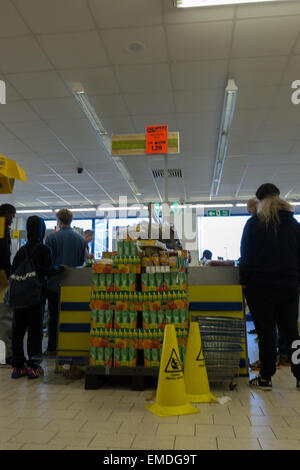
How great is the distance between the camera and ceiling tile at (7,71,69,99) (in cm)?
508

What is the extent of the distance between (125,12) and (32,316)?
339 cm

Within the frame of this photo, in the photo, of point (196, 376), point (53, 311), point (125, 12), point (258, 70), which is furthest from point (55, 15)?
point (196, 376)

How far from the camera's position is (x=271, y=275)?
2.73 m

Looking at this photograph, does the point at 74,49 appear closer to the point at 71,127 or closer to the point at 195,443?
the point at 71,127

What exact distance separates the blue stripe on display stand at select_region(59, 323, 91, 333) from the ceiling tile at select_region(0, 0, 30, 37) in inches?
134

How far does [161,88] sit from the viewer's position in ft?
17.7

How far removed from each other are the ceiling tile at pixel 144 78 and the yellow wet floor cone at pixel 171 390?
3979mm

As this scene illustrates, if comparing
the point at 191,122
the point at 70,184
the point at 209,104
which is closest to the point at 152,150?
the point at 209,104

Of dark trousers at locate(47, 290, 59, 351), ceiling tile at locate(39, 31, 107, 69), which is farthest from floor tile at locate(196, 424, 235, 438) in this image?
ceiling tile at locate(39, 31, 107, 69)

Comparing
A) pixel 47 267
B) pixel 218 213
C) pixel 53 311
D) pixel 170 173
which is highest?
pixel 170 173

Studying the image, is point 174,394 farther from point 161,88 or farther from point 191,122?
point 191,122

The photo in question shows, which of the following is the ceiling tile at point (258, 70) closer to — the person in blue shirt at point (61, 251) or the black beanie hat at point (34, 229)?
the person in blue shirt at point (61, 251)

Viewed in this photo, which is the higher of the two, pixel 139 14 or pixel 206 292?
pixel 139 14
